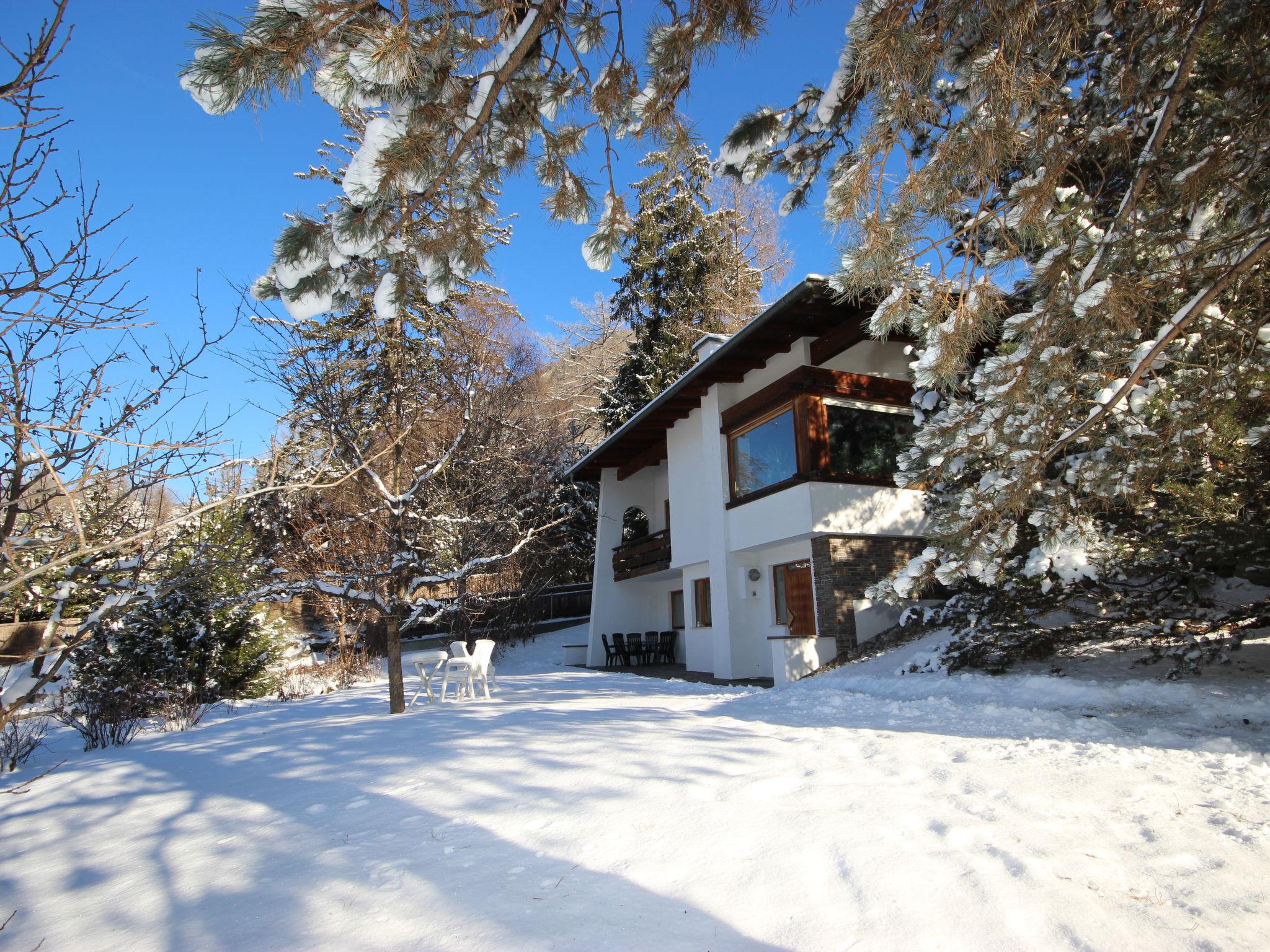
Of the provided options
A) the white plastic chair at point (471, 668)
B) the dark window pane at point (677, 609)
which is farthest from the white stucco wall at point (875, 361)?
the dark window pane at point (677, 609)

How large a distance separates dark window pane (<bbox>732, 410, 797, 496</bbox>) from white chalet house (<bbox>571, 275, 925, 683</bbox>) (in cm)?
3

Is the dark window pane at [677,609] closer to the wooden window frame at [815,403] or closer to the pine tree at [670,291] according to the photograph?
the wooden window frame at [815,403]

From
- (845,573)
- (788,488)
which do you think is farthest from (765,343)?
(845,573)

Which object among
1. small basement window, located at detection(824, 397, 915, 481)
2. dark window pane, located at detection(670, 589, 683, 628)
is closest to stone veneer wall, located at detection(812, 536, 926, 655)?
small basement window, located at detection(824, 397, 915, 481)

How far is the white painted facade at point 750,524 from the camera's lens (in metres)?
11.7

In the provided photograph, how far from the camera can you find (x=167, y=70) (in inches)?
124

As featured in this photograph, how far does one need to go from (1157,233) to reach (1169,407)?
3.92ft

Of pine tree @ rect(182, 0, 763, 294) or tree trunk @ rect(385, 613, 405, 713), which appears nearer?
pine tree @ rect(182, 0, 763, 294)

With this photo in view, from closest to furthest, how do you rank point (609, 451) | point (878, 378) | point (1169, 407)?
point (1169, 407) < point (878, 378) < point (609, 451)

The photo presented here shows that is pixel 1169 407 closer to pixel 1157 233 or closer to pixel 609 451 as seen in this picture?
pixel 1157 233

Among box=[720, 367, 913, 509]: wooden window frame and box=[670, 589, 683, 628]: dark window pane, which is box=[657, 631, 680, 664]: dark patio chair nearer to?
box=[670, 589, 683, 628]: dark window pane

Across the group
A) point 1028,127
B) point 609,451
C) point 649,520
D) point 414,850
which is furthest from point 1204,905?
point 649,520

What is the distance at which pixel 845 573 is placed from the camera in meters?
11.5

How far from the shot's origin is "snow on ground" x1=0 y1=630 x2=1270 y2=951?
2.83 metres
